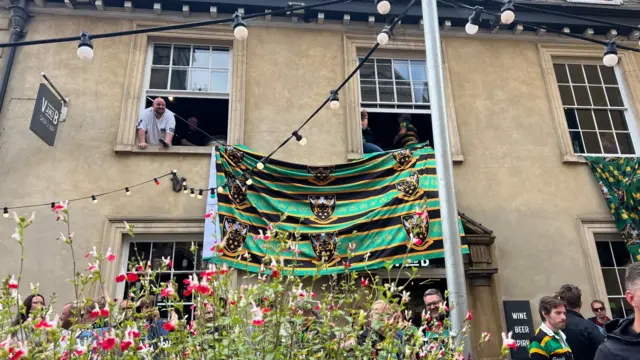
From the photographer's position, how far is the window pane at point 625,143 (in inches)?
330

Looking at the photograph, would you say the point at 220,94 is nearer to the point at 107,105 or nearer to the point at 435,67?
the point at 107,105

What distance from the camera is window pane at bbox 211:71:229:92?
8.04m

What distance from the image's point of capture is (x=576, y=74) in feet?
29.2

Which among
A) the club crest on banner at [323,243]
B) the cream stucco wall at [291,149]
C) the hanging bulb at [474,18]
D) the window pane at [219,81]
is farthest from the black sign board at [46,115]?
the hanging bulb at [474,18]

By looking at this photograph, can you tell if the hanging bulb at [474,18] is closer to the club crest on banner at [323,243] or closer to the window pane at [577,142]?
the club crest on banner at [323,243]

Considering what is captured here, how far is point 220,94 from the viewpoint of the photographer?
792 cm

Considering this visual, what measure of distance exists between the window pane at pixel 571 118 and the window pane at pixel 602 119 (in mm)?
429

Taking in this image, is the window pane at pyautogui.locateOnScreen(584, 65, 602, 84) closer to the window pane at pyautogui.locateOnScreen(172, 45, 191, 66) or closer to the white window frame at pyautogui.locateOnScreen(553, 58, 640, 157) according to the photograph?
the white window frame at pyautogui.locateOnScreen(553, 58, 640, 157)

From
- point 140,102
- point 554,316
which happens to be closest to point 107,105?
Answer: point 140,102

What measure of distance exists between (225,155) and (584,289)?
220 inches

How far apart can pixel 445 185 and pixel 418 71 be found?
5063 millimetres

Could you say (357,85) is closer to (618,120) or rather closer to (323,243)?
(323,243)

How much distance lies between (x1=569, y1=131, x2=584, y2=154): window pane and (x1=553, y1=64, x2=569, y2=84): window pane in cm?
106

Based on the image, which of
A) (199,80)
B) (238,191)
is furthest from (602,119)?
(199,80)
